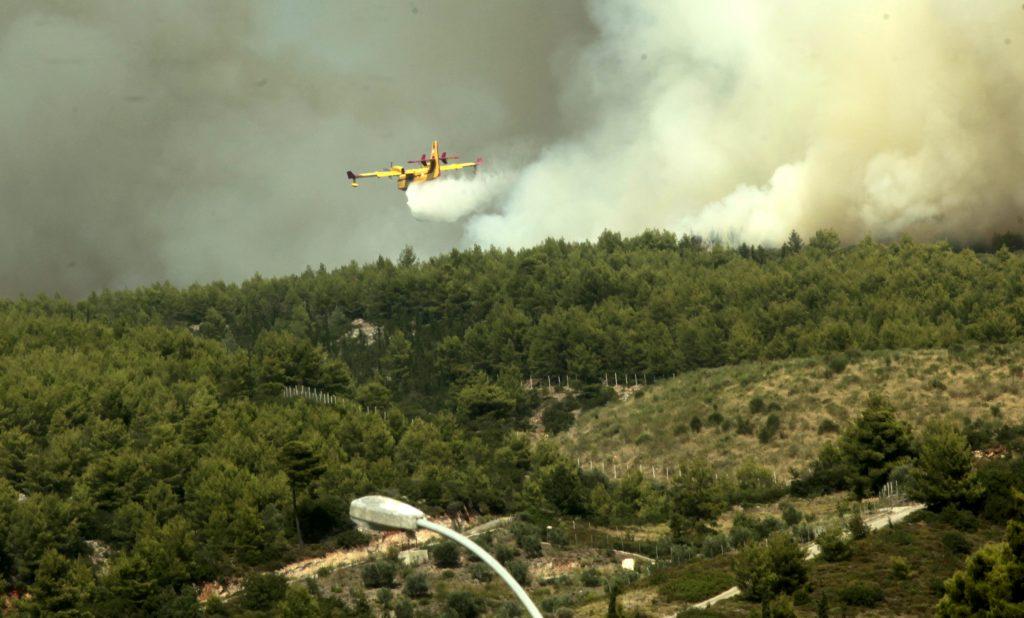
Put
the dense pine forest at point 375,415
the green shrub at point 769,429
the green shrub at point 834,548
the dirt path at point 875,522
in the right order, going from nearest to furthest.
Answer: the dirt path at point 875,522
the green shrub at point 834,548
the dense pine forest at point 375,415
the green shrub at point 769,429

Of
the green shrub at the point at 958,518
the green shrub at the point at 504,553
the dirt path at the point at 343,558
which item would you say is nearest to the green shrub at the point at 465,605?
the green shrub at the point at 504,553

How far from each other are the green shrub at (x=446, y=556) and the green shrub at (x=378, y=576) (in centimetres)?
373

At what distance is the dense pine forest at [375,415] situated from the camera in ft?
339

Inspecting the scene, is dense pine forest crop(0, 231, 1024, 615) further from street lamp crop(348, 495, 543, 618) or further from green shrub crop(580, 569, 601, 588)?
street lamp crop(348, 495, 543, 618)

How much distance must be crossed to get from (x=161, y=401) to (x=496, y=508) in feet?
131

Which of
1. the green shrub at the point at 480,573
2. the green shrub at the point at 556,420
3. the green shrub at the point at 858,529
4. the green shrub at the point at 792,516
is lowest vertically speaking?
the green shrub at the point at 480,573

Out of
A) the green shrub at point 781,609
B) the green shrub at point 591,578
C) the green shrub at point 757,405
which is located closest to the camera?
the green shrub at point 781,609

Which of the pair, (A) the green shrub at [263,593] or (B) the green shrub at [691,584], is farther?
(A) the green shrub at [263,593]

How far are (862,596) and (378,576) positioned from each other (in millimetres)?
29588

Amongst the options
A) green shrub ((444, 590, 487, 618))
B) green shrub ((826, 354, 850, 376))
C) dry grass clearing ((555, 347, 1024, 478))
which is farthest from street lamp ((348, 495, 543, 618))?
green shrub ((826, 354, 850, 376))

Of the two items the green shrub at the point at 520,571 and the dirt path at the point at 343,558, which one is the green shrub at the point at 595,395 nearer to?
the dirt path at the point at 343,558

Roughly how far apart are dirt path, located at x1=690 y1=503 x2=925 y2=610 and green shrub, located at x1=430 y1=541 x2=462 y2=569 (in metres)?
20.2

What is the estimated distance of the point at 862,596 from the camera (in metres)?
74.4

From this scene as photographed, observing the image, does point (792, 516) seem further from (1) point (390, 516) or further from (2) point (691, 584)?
(1) point (390, 516)
